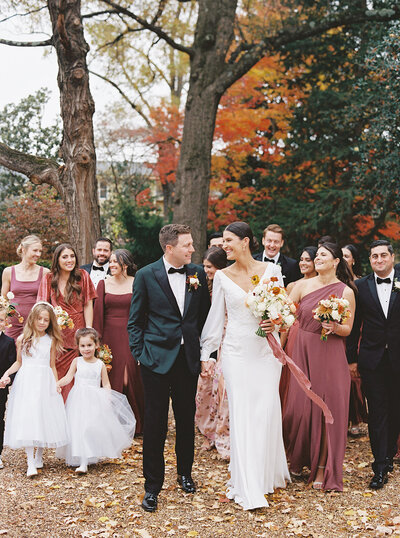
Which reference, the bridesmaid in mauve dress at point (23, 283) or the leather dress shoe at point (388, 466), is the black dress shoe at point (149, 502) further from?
the bridesmaid in mauve dress at point (23, 283)

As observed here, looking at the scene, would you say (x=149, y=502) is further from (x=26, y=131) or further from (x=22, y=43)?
(x=26, y=131)

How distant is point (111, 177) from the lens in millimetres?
32188

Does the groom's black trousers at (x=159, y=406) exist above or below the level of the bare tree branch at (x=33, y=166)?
below

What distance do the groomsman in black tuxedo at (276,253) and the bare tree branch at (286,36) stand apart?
544 cm

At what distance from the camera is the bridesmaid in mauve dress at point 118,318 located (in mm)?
7574

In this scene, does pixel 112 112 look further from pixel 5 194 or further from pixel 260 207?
pixel 260 207

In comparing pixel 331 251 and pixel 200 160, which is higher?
pixel 200 160

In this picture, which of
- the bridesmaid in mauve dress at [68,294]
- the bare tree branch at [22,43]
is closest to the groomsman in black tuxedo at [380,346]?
the bridesmaid in mauve dress at [68,294]

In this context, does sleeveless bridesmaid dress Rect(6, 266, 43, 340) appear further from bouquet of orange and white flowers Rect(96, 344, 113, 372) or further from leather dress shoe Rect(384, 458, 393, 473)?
leather dress shoe Rect(384, 458, 393, 473)

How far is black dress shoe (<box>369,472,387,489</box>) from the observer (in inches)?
221

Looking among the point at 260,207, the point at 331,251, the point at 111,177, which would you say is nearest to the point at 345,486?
the point at 331,251

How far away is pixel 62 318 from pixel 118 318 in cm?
113

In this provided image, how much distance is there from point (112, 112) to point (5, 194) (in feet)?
20.6

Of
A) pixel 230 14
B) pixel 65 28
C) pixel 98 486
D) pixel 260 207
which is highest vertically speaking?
pixel 230 14
